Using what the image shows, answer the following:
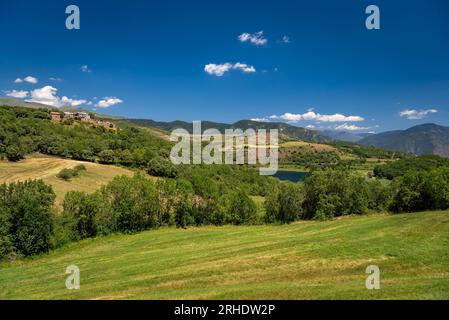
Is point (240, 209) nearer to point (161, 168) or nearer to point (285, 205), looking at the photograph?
point (285, 205)

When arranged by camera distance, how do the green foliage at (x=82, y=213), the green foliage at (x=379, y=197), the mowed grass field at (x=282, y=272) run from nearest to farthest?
the mowed grass field at (x=282, y=272) < the green foliage at (x=82, y=213) < the green foliage at (x=379, y=197)

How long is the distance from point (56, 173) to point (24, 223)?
52771 mm

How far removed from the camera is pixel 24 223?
3809cm

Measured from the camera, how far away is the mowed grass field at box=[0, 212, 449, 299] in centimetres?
1409

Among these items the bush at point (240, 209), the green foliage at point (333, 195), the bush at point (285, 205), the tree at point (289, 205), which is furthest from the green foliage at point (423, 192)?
the bush at point (240, 209)

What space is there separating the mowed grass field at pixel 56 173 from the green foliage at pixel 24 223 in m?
28.0

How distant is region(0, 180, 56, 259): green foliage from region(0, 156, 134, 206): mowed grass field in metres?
28.0

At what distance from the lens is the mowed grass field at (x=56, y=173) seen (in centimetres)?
7800

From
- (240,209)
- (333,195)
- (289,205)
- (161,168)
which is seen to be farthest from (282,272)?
(161,168)

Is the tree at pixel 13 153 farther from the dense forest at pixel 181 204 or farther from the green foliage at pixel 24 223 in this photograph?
the green foliage at pixel 24 223

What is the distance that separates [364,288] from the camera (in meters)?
13.9

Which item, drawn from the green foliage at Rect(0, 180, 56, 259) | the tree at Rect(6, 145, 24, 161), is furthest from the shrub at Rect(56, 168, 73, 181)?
the green foliage at Rect(0, 180, 56, 259)

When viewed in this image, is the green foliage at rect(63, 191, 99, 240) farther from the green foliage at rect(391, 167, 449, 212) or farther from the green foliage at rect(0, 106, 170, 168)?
the green foliage at rect(0, 106, 170, 168)

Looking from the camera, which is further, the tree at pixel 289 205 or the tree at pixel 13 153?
the tree at pixel 13 153
